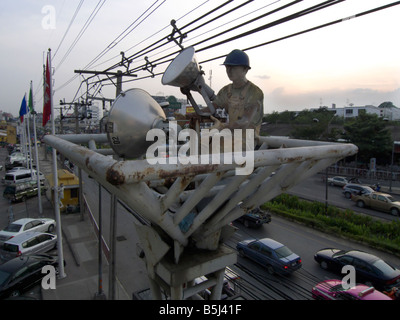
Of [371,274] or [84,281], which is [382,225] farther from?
[84,281]

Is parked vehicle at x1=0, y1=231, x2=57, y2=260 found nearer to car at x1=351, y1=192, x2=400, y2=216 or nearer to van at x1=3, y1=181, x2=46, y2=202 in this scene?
van at x1=3, y1=181, x2=46, y2=202

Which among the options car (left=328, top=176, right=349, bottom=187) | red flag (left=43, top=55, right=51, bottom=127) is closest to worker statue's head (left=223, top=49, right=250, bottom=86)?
red flag (left=43, top=55, right=51, bottom=127)

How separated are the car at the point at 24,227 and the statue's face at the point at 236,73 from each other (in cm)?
1322

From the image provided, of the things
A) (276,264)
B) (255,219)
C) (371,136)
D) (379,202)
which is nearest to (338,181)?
(371,136)

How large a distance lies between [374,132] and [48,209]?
2785 centimetres

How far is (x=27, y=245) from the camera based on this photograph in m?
11.7

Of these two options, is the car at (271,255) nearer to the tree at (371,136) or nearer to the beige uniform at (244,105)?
the beige uniform at (244,105)

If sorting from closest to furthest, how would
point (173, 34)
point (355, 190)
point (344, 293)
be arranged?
point (173, 34), point (344, 293), point (355, 190)

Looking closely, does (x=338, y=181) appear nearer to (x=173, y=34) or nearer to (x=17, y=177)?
(x=173, y=34)

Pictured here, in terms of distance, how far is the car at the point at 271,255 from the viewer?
10.4 m

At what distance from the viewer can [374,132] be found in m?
25.5

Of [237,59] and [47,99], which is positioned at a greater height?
[47,99]

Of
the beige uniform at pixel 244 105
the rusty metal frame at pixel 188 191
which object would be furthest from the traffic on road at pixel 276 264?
the beige uniform at pixel 244 105

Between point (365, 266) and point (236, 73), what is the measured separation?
997cm
